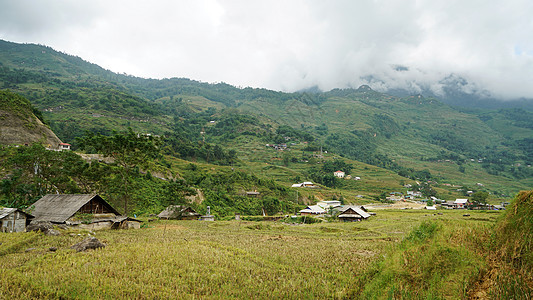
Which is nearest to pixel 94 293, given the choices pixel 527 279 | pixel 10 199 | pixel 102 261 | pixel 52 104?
pixel 102 261

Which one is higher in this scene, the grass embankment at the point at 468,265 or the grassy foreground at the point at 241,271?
the grass embankment at the point at 468,265

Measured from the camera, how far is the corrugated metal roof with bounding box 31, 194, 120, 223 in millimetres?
23344

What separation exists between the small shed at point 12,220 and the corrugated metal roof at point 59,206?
201 centimetres

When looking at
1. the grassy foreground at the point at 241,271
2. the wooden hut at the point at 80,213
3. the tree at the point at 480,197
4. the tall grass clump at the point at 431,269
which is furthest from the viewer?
the tree at the point at 480,197

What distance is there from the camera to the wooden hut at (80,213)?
23.3 m

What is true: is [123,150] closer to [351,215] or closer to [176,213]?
[176,213]

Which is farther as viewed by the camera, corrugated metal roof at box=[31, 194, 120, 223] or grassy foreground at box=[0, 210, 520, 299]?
corrugated metal roof at box=[31, 194, 120, 223]

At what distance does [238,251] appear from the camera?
602 inches

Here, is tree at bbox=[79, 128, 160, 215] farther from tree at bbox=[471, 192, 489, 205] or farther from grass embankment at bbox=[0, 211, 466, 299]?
tree at bbox=[471, 192, 489, 205]

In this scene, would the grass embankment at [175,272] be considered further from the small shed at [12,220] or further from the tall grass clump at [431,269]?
the small shed at [12,220]

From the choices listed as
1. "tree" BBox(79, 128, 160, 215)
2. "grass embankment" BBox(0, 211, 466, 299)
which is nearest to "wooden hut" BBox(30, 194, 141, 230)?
"tree" BBox(79, 128, 160, 215)

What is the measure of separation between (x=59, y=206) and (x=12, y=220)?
4137 mm

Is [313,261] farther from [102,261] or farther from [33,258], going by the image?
[33,258]

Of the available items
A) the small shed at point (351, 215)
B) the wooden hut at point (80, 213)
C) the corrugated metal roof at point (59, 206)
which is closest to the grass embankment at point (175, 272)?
the wooden hut at point (80, 213)
